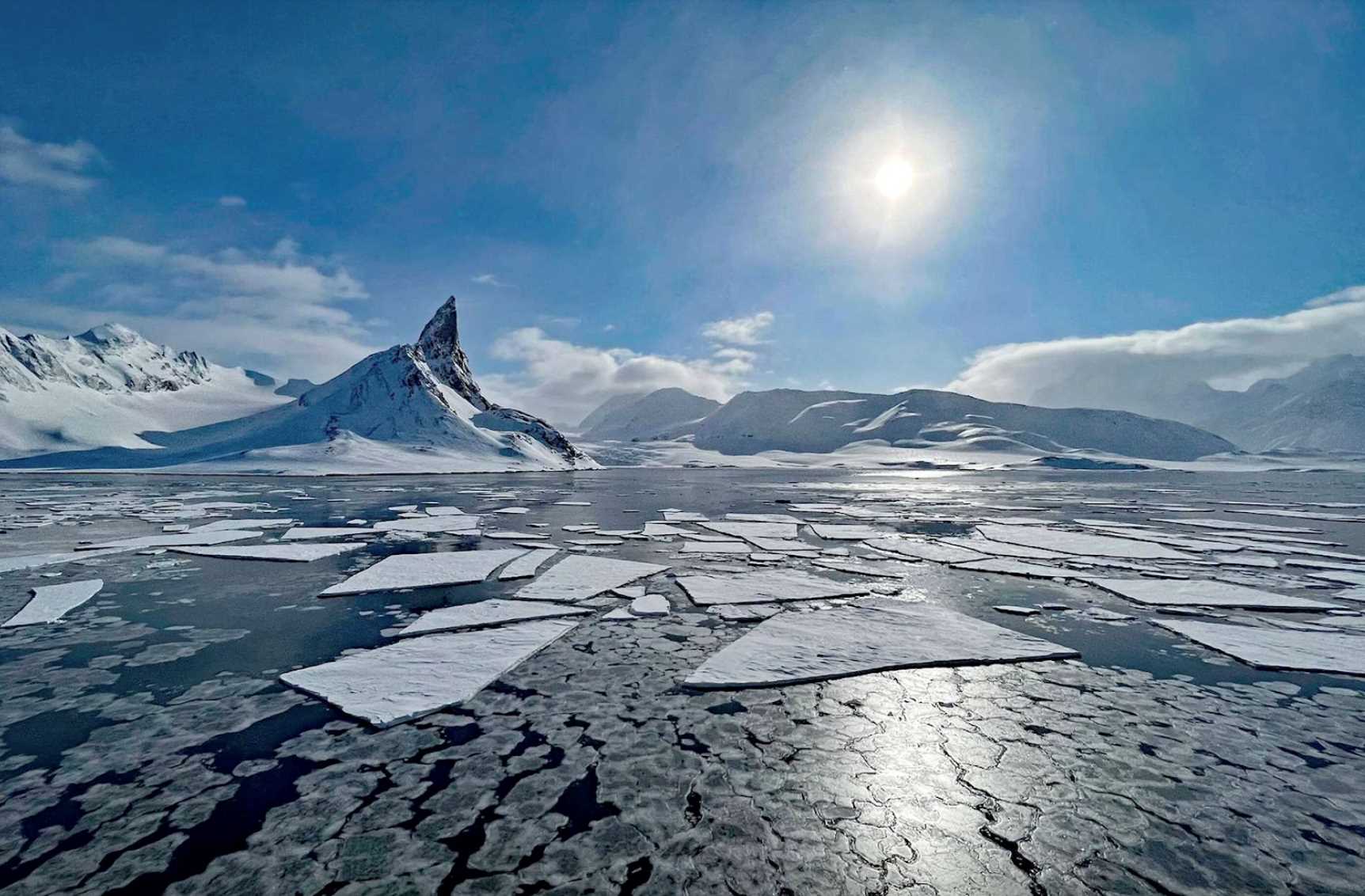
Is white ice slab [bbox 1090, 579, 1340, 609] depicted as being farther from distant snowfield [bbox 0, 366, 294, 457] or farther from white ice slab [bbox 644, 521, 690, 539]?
distant snowfield [bbox 0, 366, 294, 457]

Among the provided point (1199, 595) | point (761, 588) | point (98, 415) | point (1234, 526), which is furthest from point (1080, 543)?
point (98, 415)

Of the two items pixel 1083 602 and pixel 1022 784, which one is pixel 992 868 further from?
pixel 1083 602

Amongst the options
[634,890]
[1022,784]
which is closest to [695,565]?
[1022,784]

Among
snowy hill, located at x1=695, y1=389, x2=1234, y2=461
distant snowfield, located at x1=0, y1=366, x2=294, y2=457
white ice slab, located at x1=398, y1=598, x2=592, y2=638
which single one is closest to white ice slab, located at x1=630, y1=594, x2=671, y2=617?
white ice slab, located at x1=398, y1=598, x2=592, y2=638

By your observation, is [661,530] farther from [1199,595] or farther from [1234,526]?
[1234,526]

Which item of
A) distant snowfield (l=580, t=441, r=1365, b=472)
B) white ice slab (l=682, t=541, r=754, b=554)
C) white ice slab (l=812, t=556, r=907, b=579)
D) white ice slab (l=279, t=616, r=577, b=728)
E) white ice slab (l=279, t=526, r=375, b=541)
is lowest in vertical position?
white ice slab (l=279, t=526, r=375, b=541)

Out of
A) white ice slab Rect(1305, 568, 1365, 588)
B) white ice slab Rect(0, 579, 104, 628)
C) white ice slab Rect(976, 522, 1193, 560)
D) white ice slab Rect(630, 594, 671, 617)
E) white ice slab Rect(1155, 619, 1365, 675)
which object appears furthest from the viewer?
white ice slab Rect(976, 522, 1193, 560)
